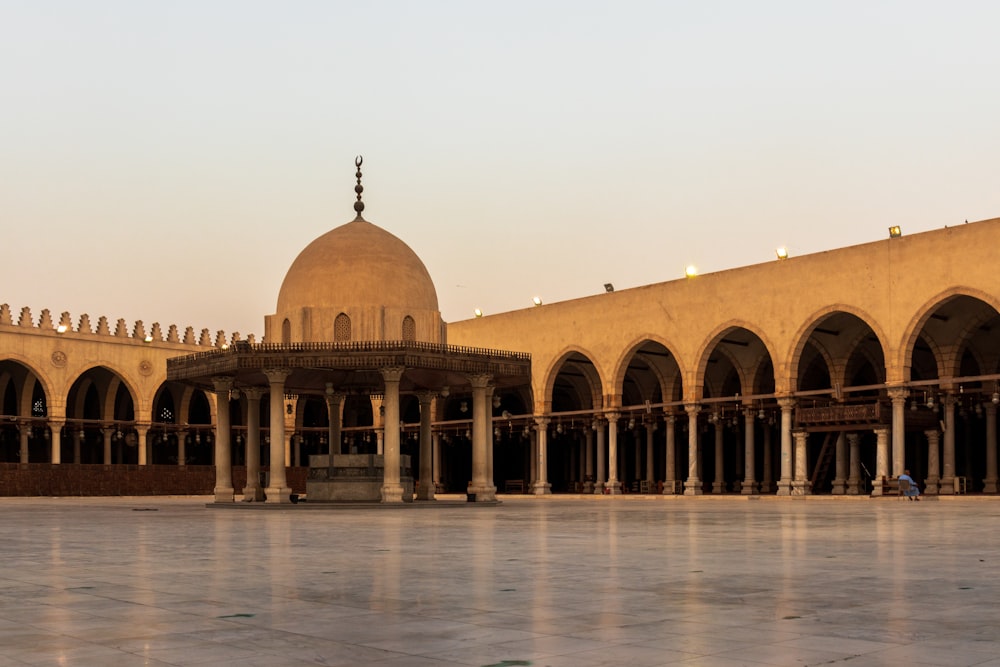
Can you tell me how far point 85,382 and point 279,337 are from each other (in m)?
27.0

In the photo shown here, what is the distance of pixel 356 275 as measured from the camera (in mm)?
31125

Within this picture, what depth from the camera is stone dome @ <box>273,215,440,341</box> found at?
102 feet

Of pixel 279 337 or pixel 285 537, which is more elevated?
pixel 279 337

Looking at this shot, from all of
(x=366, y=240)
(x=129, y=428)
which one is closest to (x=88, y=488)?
(x=129, y=428)

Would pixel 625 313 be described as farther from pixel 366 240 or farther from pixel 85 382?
pixel 85 382

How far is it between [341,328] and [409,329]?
6.19ft

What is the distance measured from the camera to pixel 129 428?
53.5 metres

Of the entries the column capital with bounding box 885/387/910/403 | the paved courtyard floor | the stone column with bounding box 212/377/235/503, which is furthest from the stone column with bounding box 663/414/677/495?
the paved courtyard floor

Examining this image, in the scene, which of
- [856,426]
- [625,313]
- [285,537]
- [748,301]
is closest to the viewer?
[285,537]

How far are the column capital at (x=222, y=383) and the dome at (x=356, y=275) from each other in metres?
2.43

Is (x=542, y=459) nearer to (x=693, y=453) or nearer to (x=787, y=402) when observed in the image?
(x=693, y=453)

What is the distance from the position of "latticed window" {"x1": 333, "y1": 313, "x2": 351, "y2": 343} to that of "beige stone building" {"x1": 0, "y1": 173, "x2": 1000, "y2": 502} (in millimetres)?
52

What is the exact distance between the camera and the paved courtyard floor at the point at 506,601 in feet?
16.9

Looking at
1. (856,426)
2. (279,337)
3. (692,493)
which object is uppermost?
(279,337)
